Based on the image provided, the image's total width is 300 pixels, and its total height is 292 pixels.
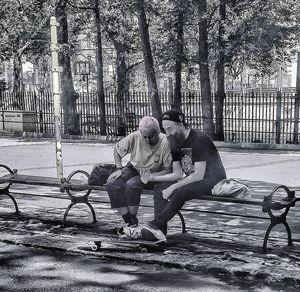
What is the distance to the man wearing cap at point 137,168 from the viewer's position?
20.7ft

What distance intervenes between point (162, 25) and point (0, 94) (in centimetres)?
750

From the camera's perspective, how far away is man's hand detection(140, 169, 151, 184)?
20.8 ft

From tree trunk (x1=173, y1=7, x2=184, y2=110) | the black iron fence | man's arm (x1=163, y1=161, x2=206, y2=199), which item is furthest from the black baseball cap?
the black iron fence

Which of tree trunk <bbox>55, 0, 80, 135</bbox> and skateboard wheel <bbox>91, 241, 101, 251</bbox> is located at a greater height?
tree trunk <bbox>55, 0, 80, 135</bbox>

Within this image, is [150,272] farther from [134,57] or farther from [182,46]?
[134,57]

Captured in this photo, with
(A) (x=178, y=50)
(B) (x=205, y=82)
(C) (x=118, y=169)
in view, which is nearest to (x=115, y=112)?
(A) (x=178, y=50)

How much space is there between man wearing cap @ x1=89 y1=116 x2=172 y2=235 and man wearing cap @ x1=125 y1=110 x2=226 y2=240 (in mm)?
298

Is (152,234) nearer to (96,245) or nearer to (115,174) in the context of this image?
(96,245)

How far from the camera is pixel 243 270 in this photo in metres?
5.10

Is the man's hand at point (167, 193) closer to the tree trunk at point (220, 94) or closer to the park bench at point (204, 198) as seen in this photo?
the park bench at point (204, 198)

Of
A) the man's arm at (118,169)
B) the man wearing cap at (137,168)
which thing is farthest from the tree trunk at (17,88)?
the man wearing cap at (137,168)

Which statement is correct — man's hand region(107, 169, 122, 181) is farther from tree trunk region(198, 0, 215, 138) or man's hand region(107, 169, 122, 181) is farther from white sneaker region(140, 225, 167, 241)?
tree trunk region(198, 0, 215, 138)

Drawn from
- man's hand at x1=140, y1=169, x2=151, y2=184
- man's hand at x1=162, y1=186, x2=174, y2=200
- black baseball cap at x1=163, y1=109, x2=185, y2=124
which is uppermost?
black baseball cap at x1=163, y1=109, x2=185, y2=124

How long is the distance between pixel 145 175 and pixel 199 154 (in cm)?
82
